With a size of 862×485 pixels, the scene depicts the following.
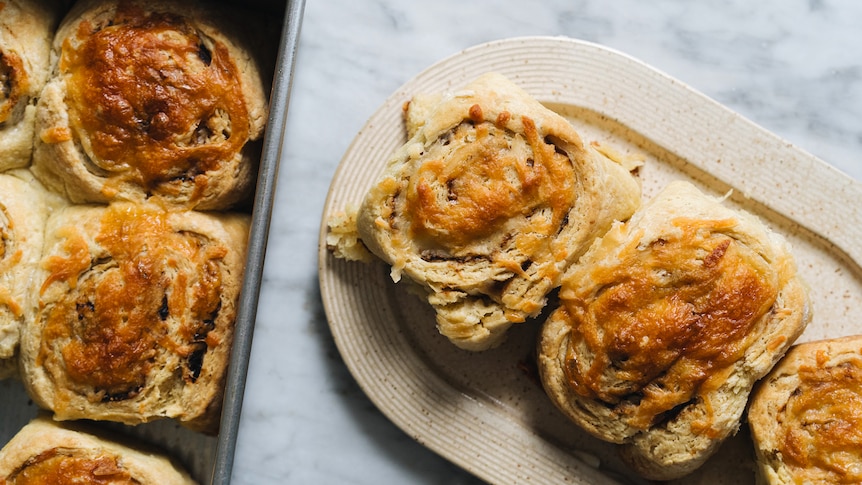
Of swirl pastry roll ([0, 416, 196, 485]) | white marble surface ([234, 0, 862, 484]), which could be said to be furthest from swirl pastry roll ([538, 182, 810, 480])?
swirl pastry roll ([0, 416, 196, 485])

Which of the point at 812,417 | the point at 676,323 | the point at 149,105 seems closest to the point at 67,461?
the point at 149,105

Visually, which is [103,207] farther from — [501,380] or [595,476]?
[595,476]

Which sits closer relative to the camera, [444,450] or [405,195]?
[405,195]

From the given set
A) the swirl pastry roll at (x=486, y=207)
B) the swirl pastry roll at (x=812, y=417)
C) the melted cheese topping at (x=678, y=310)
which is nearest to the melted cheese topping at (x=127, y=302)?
the swirl pastry roll at (x=486, y=207)

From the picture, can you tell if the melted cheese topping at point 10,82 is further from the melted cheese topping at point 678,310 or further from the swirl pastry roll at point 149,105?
the melted cheese topping at point 678,310

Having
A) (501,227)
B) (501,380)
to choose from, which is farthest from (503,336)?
(501,227)

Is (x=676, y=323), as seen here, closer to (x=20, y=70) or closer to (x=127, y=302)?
(x=127, y=302)
